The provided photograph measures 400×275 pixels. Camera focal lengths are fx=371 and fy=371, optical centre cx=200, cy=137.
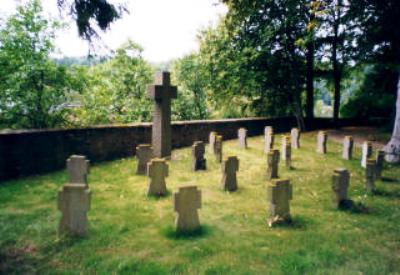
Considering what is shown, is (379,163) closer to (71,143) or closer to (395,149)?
(395,149)

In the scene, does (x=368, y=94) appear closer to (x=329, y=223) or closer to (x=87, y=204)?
(x=329, y=223)

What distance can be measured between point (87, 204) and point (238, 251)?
2413 millimetres

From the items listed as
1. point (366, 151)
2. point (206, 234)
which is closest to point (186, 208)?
point (206, 234)

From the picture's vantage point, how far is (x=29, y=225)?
6270 mm

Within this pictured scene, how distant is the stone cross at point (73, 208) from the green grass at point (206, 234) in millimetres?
178

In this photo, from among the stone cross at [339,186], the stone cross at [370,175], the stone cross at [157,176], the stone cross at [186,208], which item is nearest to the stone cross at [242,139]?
the stone cross at [370,175]

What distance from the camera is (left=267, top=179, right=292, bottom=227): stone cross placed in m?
6.52

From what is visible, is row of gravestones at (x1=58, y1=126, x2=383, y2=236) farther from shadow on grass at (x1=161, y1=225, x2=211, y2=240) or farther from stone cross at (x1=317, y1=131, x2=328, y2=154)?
stone cross at (x1=317, y1=131, x2=328, y2=154)

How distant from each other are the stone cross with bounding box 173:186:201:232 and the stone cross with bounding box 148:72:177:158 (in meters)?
5.87

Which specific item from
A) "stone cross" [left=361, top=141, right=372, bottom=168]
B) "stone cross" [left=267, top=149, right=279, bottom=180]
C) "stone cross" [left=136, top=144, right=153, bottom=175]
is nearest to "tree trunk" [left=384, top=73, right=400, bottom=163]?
"stone cross" [left=361, top=141, right=372, bottom=168]

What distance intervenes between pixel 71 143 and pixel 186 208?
6171 mm

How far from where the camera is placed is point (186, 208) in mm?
6094

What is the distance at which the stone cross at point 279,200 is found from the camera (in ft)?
21.4

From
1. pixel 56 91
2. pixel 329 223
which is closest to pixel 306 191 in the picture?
pixel 329 223
